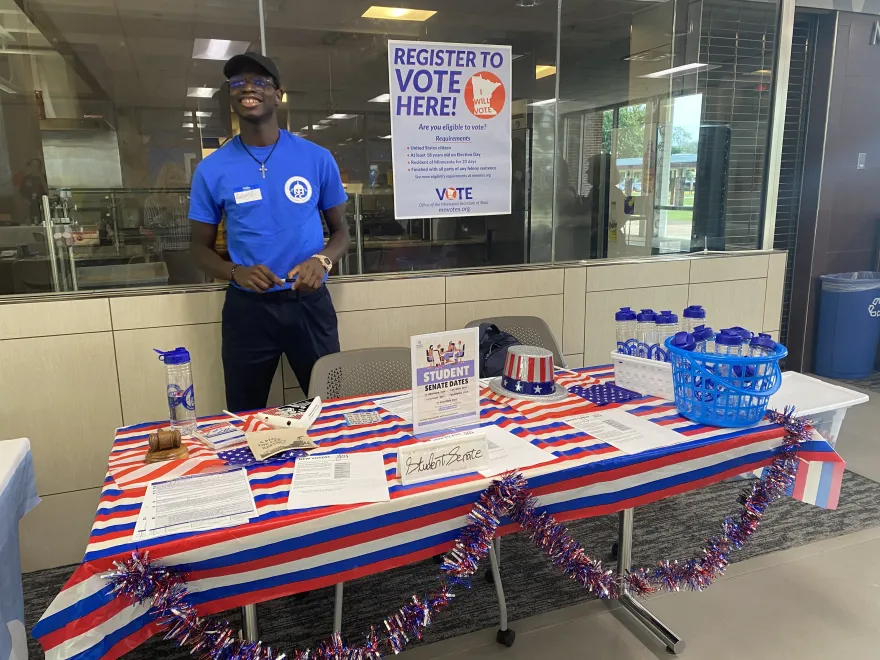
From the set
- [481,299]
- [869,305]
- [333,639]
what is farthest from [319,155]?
[869,305]

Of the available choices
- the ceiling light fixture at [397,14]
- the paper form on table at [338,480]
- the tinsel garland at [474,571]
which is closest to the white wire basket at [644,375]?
the tinsel garland at [474,571]

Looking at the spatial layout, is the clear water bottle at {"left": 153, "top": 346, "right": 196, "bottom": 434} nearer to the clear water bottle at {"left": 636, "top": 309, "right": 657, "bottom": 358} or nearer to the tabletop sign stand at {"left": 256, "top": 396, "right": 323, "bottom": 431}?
the tabletop sign stand at {"left": 256, "top": 396, "right": 323, "bottom": 431}

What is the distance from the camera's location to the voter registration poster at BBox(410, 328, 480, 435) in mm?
1634

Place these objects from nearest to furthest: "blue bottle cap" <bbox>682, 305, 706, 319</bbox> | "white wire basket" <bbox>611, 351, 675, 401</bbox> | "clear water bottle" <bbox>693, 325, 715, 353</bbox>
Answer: "clear water bottle" <bbox>693, 325, 715, 353</bbox> → "white wire basket" <bbox>611, 351, 675, 401</bbox> → "blue bottle cap" <bbox>682, 305, 706, 319</bbox>

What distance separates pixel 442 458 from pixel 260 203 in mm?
1374

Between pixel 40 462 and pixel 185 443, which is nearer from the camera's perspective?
pixel 185 443

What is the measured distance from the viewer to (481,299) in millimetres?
3232

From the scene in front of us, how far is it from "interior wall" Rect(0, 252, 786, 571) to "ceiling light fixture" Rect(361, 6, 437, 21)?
1185 mm

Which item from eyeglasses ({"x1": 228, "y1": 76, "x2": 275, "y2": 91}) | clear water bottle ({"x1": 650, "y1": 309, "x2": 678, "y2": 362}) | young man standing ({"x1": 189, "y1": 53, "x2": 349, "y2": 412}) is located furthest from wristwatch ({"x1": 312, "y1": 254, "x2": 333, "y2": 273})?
clear water bottle ({"x1": 650, "y1": 309, "x2": 678, "y2": 362})

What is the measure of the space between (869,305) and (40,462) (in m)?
5.32

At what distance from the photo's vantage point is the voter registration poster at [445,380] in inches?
64.3

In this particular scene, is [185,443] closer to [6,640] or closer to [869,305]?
[6,640]

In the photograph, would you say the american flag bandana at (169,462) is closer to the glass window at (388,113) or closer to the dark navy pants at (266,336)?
the dark navy pants at (266,336)

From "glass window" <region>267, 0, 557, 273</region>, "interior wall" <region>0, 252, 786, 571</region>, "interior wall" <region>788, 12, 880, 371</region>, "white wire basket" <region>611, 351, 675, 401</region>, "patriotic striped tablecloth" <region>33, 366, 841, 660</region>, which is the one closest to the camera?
"patriotic striped tablecloth" <region>33, 366, 841, 660</region>
